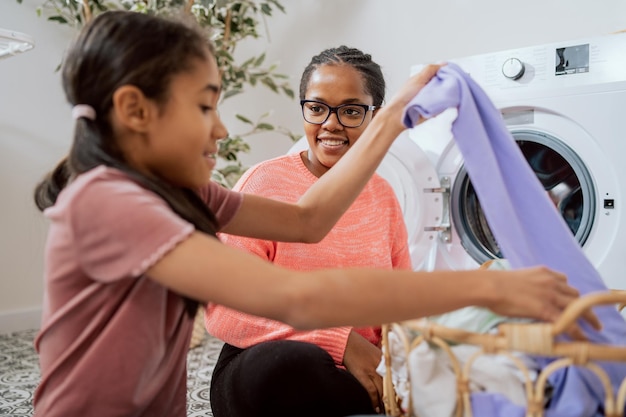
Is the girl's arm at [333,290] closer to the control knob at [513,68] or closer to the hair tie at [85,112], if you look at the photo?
the hair tie at [85,112]

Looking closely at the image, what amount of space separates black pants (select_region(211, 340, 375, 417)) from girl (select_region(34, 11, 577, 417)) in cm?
16

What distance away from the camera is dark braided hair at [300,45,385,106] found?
136 cm

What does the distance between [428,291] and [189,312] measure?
12.9 inches

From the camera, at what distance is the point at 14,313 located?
2.46 m

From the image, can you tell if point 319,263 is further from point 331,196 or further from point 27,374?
point 27,374

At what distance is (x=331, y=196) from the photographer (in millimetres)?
1032

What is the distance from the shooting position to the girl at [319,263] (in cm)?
103

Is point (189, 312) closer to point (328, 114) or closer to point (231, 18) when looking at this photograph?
point (328, 114)

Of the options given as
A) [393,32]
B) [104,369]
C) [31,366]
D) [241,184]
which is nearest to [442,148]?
[241,184]

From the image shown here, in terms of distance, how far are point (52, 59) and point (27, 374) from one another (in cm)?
127

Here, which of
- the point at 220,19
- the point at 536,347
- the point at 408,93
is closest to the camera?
the point at 536,347

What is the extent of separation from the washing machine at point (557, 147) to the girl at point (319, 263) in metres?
0.38

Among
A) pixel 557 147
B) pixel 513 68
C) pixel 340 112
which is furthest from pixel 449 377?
pixel 513 68

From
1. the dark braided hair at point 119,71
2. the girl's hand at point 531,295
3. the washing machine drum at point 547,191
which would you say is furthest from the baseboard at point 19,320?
the girl's hand at point 531,295
